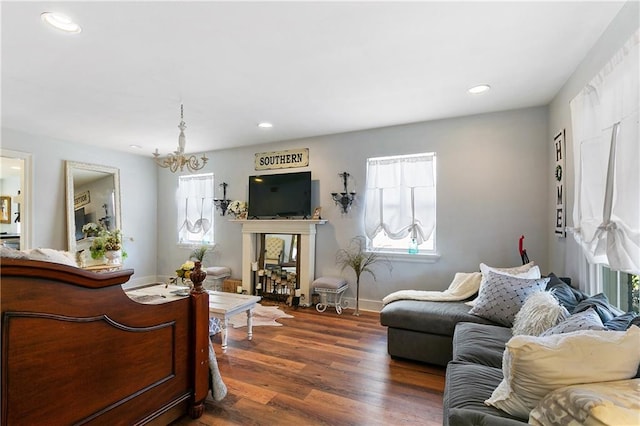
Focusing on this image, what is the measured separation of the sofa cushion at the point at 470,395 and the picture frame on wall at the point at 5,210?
26.6 feet

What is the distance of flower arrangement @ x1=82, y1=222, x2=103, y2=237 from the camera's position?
16.4 feet

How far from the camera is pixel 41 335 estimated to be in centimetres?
118

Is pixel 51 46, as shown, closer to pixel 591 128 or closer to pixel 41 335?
pixel 41 335

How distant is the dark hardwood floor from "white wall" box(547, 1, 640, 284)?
5.28ft

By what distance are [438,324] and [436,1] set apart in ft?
7.79

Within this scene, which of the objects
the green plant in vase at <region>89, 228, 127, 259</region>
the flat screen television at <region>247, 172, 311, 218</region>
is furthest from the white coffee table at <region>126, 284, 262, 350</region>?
the green plant in vase at <region>89, 228, 127, 259</region>

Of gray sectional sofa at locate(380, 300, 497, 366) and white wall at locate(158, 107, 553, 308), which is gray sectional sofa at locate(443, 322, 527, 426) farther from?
white wall at locate(158, 107, 553, 308)

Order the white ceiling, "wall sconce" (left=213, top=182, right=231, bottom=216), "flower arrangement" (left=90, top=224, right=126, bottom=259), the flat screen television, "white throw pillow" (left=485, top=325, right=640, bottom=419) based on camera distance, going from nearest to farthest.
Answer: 1. "white throw pillow" (left=485, top=325, right=640, bottom=419)
2. the white ceiling
3. the flat screen television
4. "flower arrangement" (left=90, top=224, right=126, bottom=259)
5. "wall sconce" (left=213, top=182, right=231, bottom=216)

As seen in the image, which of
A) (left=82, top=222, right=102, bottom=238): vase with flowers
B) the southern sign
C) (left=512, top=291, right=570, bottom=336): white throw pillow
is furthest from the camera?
(left=82, top=222, right=102, bottom=238): vase with flowers

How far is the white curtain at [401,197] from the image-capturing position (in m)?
3.92

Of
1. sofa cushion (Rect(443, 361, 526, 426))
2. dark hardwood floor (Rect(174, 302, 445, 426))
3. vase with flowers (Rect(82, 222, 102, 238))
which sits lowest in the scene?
dark hardwood floor (Rect(174, 302, 445, 426))

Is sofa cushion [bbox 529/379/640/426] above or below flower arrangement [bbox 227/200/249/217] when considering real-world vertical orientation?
below

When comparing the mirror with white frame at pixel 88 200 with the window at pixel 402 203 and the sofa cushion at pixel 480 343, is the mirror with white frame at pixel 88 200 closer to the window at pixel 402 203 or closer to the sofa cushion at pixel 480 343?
the window at pixel 402 203

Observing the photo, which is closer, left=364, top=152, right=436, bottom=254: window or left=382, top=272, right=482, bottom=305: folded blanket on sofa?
left=382, top=272, right=482, bottom=305: folded blanket on sofa
